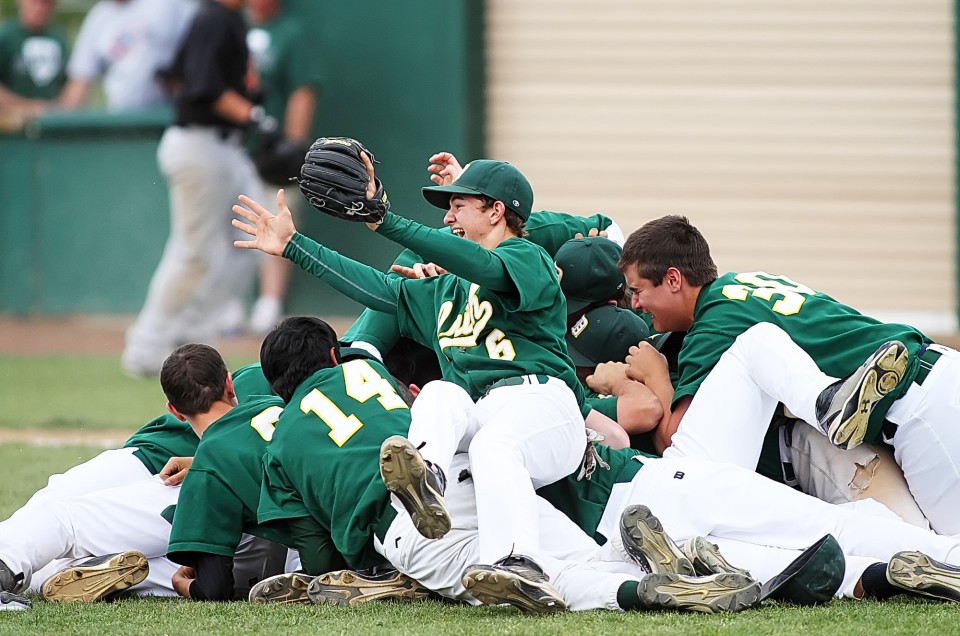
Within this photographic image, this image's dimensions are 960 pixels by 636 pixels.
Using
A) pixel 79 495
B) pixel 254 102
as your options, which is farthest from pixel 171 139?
pixel 79 495

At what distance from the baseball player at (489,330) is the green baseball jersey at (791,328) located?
407 millimetres

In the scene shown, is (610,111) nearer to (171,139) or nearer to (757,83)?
(757,83)

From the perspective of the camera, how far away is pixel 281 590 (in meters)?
3.96

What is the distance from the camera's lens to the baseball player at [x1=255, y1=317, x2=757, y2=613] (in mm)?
3857

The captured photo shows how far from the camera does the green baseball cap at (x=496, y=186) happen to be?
4445mm

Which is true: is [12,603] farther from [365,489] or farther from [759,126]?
[759,126]

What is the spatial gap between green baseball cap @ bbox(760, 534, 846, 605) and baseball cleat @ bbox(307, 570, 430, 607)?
1.03 metres

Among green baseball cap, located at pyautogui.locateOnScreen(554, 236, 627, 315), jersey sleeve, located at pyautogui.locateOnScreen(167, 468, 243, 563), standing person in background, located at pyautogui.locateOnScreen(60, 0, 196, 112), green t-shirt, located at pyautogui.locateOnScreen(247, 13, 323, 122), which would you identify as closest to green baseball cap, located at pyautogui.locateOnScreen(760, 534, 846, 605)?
green baseball cap, located at pyautogui.locateOnScreen(554, 236, 627, 315)

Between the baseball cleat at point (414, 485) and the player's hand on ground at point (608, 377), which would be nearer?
the baseball cleat at point (414, 485)

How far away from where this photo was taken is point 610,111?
11820 mm

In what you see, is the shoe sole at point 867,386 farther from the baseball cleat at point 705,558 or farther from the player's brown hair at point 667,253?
the player's brown hair at point 667,253

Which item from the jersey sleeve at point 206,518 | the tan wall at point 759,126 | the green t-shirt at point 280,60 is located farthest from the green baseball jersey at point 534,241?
the green t-shirt at point 280,60

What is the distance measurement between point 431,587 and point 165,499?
0.96 metres

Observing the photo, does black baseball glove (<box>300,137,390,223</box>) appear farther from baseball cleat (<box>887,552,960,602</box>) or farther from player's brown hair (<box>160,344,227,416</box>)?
baseball cleat (<box>887,552,960,602</box>)
